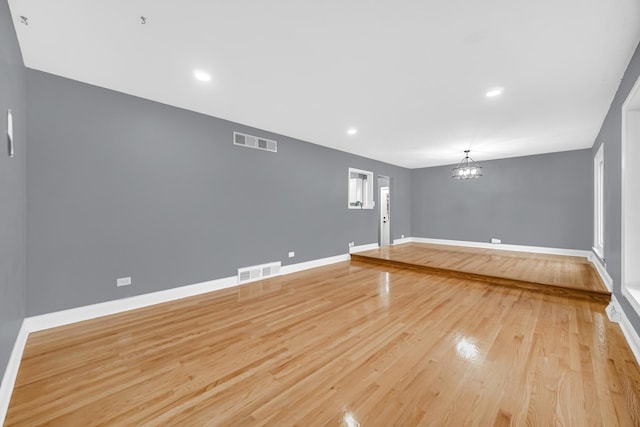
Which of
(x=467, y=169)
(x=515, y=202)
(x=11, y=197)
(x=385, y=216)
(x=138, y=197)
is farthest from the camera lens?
(x=385, y=216)

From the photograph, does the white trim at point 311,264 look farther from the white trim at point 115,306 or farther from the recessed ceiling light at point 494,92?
the recessed ceiling light at point 494,92

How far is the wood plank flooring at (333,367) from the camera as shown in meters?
1.55

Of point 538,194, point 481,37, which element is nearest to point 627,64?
point 481,37

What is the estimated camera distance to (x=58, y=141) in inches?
108

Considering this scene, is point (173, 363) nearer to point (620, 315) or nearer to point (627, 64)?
point (620, 315)

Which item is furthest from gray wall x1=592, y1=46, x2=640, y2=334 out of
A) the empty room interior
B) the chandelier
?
the chandelier

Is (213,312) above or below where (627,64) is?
below

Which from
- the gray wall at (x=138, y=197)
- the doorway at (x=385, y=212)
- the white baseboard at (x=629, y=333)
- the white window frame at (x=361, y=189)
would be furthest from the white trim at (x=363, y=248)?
the white baseboard at (x=629, y=333)

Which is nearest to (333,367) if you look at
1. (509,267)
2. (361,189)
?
(509,267)

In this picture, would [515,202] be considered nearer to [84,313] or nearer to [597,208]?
[597,208]

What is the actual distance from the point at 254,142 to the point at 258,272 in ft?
7.62

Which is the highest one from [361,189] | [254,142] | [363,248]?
[254,142]

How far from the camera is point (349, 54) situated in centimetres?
236

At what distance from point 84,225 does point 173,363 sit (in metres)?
2.02
